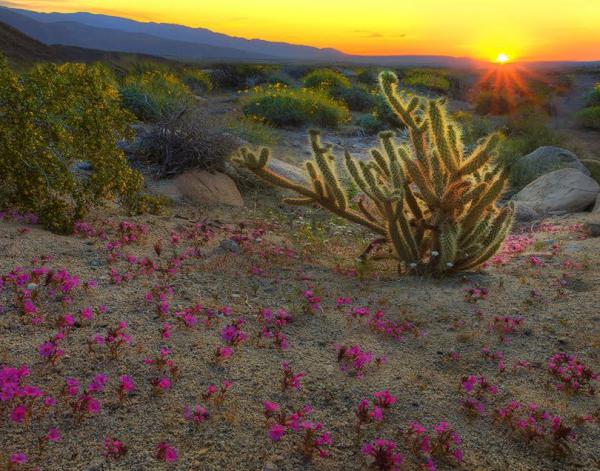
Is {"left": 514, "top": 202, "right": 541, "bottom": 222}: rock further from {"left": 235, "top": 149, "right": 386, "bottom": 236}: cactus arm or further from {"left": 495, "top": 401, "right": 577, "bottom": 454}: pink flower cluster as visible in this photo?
{"left": 495, "top": 401, "right": 577, "bottom": 454}: pink flower cluster

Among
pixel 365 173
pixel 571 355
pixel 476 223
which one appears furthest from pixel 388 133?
pixel 571 355

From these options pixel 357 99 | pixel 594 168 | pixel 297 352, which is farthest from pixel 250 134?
pixel 357 99

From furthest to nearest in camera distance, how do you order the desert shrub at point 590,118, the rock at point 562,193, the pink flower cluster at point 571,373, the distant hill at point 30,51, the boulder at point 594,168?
1. the distant hill at point 30,51
2. the desert shrub at point 590,118
3. the boulder at point 594,168
4. the rock at point 562,193
5. the pink flower cluster at point 571,373

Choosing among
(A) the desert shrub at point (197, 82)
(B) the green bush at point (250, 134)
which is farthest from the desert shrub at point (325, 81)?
(B) the green bush at point (250, 134)

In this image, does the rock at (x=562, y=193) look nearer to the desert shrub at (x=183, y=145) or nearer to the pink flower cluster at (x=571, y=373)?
the desert shrub at (x=183, y=145)

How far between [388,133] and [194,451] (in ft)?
11.6

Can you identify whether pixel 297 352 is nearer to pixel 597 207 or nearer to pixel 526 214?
pixel 526 214

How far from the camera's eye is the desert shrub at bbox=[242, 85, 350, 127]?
52.4ft

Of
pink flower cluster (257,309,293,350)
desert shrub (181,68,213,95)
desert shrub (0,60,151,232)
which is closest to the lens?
pink flower cluster (257,309,293,350)

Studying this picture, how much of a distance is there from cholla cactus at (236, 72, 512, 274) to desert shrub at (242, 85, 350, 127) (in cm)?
923

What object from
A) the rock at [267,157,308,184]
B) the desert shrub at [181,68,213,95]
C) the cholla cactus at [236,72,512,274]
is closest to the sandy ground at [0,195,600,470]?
the cholla cactus at [236,72,512,274]

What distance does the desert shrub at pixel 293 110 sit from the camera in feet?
52.4

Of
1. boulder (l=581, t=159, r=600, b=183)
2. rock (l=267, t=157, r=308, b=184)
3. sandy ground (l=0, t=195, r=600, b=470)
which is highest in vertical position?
boulder (l=581, t=159, r=600, b=183)

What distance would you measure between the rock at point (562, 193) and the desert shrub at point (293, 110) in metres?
7.34
